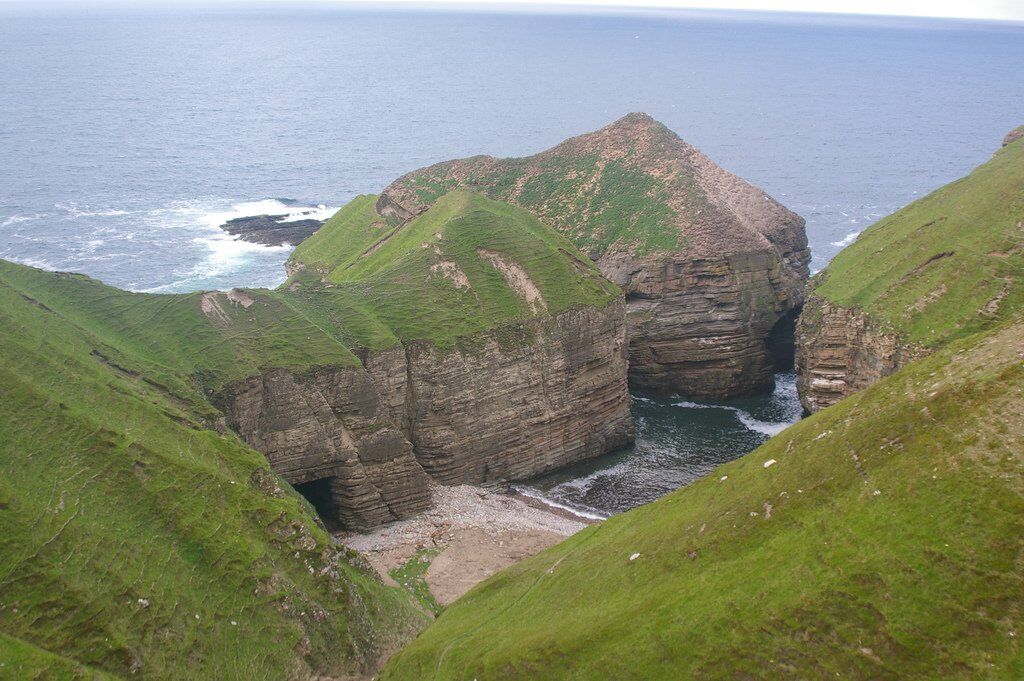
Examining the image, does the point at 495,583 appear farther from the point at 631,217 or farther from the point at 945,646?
the point at 631,217

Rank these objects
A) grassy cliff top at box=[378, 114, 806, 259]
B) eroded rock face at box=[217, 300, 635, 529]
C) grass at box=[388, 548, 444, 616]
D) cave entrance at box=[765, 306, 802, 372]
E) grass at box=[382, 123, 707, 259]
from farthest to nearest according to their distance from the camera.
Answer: grass at box=[382, 123, 707, 259] < grassy cliff top at box=[378, 114, 806, 259] < cave entrance at box=[765, 306, 802, 372] < eroded rock face at box=[217, 300, 635, 529] < grass at box=[388, 548, 444, 616]

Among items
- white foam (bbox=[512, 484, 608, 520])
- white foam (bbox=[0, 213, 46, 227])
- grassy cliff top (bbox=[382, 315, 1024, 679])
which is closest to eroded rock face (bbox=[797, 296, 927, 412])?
white foam (bbox=[512, 484, 608, 520])

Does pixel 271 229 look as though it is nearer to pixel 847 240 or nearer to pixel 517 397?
pixel 517 397

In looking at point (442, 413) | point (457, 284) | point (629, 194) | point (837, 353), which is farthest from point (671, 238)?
point (442, 413)

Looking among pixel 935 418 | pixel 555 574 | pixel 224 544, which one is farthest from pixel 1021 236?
pixel 224 544

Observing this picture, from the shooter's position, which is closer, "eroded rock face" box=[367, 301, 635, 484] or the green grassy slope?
the green grassy slope

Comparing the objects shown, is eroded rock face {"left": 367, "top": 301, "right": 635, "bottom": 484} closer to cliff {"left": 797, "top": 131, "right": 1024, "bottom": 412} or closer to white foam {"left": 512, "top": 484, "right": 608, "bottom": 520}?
white foam {"left": 512, "top": 484, "right": 608, "bottom": 520}

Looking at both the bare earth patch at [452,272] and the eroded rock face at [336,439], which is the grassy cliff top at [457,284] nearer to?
the bare earth patch at [452,272]
